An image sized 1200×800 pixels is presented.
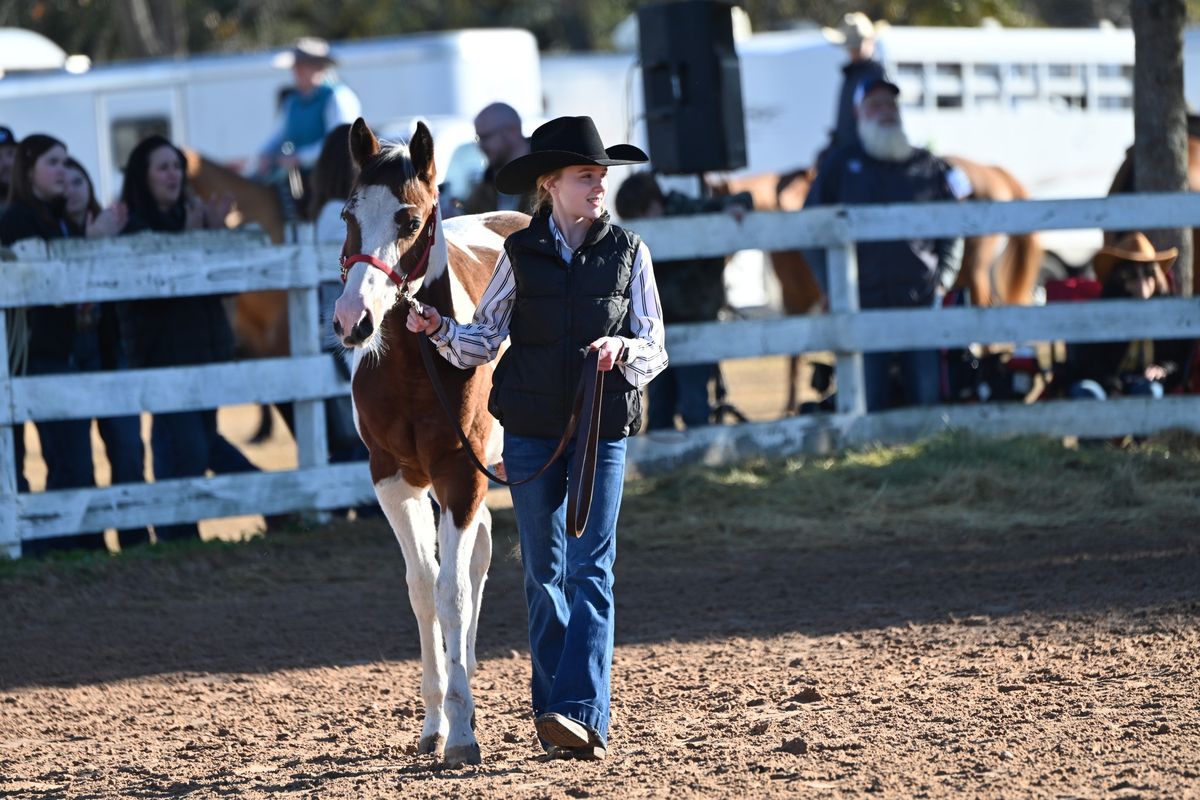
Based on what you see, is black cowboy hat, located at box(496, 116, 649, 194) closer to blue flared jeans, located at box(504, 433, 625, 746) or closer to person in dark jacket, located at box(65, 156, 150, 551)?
blue flared jeans, located at box(504, 433, 625, 746)

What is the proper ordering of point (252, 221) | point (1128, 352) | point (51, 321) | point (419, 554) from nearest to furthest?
point (419, 554), point (51, 321), point (1128, 352), point (252, 221)

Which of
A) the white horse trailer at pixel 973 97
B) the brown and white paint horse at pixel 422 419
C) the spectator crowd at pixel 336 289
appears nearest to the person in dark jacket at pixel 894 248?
the spectator crowd at pixel 336 289

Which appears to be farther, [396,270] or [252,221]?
[252,221]

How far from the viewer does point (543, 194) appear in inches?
200

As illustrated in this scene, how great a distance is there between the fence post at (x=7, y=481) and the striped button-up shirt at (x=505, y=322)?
3.80 metres

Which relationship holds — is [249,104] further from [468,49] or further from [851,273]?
[851,273]

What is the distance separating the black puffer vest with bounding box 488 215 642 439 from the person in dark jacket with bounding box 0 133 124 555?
169 inches

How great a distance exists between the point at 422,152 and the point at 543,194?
432 millimetres

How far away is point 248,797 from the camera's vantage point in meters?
4.75

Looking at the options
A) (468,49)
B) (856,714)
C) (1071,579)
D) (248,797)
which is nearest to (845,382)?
(1071,579)

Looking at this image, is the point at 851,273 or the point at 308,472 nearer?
the point at 308,472

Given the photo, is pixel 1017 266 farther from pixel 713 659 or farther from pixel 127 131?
pixel 127 131

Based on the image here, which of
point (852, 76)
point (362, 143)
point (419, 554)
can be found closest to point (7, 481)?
point (419, 554)

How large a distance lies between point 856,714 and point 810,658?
896 millimetres
